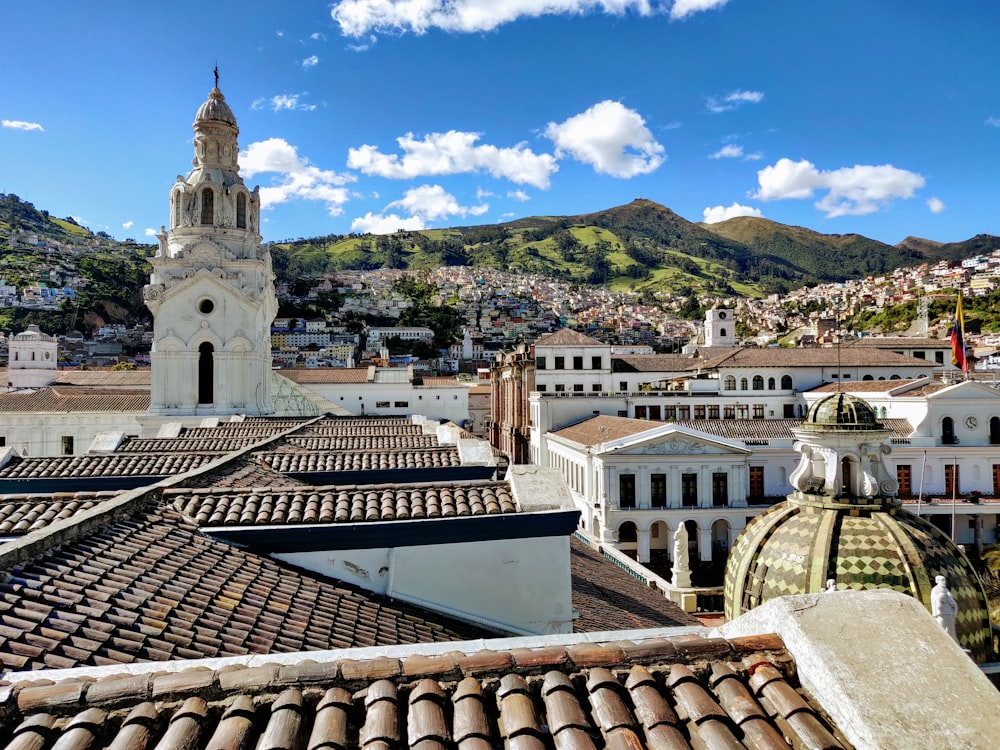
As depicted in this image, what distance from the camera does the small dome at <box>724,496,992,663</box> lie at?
31.9ft

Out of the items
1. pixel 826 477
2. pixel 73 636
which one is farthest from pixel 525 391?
pixel 73 636

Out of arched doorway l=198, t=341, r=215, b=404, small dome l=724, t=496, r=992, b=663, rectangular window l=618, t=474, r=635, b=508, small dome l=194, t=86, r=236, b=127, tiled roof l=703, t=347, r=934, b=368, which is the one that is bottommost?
rectangular window l=618, t=474, r=635, b=508

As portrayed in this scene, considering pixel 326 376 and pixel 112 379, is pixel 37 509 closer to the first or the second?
pixel 112 379

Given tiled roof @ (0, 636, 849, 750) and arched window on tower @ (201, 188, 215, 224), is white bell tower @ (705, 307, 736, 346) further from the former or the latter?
tiled roof @ (0, 636, 849, 750)

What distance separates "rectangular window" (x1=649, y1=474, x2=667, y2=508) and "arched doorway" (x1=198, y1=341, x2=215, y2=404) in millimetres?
20599

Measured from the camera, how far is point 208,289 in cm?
2808

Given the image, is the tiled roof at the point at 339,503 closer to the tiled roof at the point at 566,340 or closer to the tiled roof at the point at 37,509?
the tiled roof at the point at 37,509

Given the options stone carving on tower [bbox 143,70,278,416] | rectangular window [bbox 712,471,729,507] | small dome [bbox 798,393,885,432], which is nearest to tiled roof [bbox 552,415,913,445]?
rectangular window [bbox 712,471,729,507]

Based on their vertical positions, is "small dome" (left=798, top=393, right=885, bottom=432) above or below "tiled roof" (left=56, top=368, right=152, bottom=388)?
below

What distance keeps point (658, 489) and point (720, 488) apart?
324cm

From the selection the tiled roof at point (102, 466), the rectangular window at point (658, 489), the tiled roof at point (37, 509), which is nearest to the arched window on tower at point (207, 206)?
the tiled roof at point (102, 466)

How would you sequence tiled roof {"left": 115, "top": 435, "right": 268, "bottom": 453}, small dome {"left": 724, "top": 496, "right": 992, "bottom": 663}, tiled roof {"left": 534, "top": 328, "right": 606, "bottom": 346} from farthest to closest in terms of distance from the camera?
tiled roof {"left": 534, "top": 328, "right": 606, "bottom": 346}, tiled roof {"left": 115, "top": 435, "right": 268, "bottom": 453}, small dome {"left": 724, "top": 496, "right": 992, "bottom": 663}

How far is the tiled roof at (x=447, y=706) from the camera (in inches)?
104

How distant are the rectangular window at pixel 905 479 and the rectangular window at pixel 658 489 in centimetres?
1226
